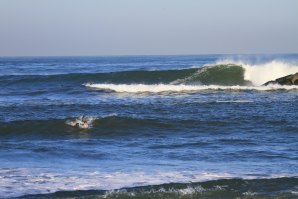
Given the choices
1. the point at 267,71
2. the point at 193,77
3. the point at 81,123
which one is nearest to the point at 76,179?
the point at 81,123

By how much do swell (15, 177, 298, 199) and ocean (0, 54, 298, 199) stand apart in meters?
0.02

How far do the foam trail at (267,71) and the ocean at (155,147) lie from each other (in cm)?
989

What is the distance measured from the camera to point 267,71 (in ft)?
128

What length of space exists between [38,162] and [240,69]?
2972 centimetres

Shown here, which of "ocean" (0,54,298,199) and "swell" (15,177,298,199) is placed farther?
"ocean" (0,54,298,199)

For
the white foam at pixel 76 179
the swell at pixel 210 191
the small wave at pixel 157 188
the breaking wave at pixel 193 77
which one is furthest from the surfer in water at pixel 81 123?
the breaking wave at pixel 193 77

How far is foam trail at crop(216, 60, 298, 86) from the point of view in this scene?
38.1 m

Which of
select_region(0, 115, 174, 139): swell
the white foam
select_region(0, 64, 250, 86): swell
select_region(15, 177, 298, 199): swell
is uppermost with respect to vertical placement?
select_region(15, 177, 298, 199): swell

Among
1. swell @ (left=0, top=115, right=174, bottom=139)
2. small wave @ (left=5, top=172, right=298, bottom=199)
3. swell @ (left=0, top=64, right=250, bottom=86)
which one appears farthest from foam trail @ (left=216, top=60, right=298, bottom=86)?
small wave @ (left=5, top=172, right=298, bottom=199)

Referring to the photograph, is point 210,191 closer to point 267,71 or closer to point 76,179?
point 76,179

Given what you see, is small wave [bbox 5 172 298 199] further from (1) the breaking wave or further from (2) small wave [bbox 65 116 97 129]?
(1) the breaking wave

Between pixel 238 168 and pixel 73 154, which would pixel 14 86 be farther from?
pixel 238 168

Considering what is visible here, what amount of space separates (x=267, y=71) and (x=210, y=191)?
31.2 m

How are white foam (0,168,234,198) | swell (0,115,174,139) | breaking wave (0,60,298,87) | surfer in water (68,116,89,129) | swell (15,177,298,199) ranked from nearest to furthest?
swell (15,177,298,199) → white foam (0,168,234,198) → swell (0,115,174,139) → surfer in water (68,116,89,129) → breaking wave (0,60,298,87)
